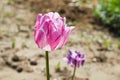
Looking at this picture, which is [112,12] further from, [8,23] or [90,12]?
[8,23]

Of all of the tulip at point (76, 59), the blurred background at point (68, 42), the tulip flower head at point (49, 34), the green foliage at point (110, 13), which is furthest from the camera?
the green foliage at point (110, 13)

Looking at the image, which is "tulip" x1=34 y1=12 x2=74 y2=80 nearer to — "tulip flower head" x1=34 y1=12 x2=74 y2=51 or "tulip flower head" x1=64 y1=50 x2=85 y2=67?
"tulip flower head" x1=34 y1=12 x2=74 y2=51

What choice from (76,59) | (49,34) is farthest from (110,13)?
(49,34)

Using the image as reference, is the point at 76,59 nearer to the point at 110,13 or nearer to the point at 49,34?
the point at 49,34

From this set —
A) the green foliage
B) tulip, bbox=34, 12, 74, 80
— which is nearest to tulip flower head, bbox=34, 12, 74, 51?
tulip, bbox=34, 12, 74, 80

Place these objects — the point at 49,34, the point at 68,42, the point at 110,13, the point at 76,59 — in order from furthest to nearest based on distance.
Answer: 1. the point at 110,13
2. the point at 68,42
3. the point at 76,59
4. the point at 49,34

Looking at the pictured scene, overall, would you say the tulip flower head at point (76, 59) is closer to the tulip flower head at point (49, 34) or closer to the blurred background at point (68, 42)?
the blurred background at point (68, 42)

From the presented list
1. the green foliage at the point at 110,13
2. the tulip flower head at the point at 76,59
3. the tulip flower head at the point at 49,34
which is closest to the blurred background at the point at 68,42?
the green foliage at the point at 110,13

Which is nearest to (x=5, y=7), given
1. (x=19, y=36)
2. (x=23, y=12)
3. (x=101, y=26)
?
(x=23, y=12)
